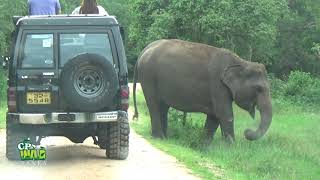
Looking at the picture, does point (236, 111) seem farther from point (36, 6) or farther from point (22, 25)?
point (22, 25)

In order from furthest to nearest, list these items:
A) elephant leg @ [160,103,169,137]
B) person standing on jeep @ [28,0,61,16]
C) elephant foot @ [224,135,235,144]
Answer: elephant leg @ [160,103,169,137]
elephant foot @ [224,135,235,144]
person standing on jeep @ [28,0,61,16]

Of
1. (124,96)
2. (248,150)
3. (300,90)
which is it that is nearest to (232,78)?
(248,150)

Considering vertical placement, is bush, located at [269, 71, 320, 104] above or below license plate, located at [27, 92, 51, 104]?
below

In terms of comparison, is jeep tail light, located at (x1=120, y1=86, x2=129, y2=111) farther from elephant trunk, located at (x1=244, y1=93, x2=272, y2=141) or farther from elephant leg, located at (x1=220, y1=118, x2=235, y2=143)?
elephant leg, located at (x1=220, y1=118, x2=235, y2=143)

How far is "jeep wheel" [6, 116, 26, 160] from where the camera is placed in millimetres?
11523

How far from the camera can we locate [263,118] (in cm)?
1606

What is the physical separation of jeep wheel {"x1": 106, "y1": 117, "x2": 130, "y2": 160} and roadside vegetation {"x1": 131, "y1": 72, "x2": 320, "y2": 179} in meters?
Result: 1.08

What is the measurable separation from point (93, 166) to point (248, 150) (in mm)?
5148

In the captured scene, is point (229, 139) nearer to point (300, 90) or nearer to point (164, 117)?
point (164, 117)

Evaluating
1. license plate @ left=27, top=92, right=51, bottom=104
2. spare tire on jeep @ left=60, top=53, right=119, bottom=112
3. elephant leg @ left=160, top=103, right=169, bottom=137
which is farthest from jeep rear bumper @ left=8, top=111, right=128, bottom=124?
elephant leg @ left=160, top=103, right=169, bottom=137

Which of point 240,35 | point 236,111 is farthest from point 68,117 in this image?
point 240,35

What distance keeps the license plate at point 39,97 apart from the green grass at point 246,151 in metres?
2.51

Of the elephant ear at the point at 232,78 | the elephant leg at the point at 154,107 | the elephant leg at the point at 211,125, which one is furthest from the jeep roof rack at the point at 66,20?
the elephant leg at the point at 211,125
